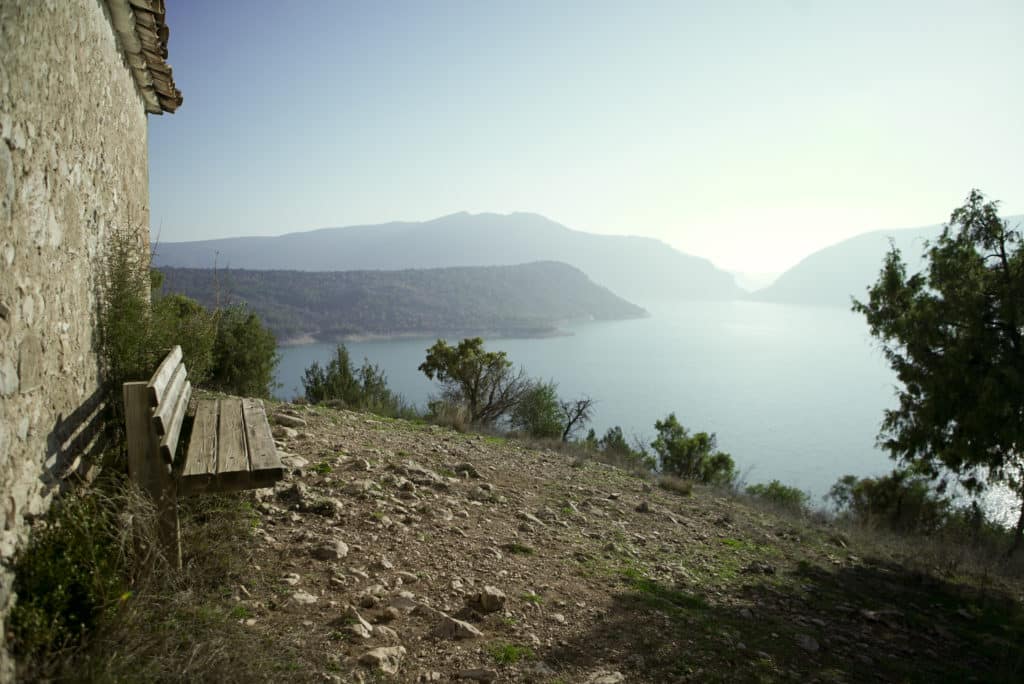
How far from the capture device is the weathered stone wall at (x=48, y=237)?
2.11m

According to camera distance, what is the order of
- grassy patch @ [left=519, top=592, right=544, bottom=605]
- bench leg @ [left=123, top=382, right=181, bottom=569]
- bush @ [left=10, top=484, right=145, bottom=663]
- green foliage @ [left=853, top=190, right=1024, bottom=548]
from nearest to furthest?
bush @ [left=10, top=484, right=145, bottom=663]
bench leg @ [left=123, top=382, right=181, bottom=569]
grassy patch @ [left=519, top=592, right=544, bottom=605]
green foliage @ [left=853, top=190, right=1024, bottom=548]

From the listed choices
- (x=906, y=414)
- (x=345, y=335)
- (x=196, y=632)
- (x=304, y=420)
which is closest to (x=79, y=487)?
(x=196, y=632)

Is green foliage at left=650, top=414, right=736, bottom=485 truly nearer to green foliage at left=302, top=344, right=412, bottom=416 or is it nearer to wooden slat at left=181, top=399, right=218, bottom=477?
green foliage at left=302, top=344, right=412, bottom=416

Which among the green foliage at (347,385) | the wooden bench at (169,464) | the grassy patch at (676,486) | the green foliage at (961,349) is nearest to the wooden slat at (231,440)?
the wooden bench at (169,464)

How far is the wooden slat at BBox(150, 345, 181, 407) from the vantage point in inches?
112

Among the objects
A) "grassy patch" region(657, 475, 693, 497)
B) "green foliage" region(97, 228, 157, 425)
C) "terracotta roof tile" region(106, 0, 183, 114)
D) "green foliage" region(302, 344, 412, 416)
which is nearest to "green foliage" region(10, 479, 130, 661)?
"green foliage" region(97, 228, 157, 425)

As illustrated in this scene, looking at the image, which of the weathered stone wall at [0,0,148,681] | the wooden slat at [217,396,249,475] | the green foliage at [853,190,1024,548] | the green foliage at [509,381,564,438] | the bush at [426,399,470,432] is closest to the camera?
the weathered stone wall at [0,0,148,681]

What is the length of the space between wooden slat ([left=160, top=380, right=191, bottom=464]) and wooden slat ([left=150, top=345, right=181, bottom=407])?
157 millimetres

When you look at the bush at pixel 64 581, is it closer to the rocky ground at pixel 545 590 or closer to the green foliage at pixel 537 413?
the rocky ground at pixel 545 590

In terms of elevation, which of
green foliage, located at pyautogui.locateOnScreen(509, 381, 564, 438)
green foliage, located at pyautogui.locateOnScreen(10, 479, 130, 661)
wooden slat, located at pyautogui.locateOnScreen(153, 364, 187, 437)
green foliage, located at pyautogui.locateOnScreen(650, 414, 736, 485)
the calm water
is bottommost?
the calm water

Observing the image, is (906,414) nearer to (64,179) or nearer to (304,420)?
(304,420)

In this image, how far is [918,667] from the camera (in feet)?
13.0

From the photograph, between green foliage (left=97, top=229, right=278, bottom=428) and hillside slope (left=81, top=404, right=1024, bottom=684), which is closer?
hillside slope (left=81, top=404, right=1024, bottom=684)

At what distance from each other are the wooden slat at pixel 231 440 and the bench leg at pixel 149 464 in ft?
0.86
